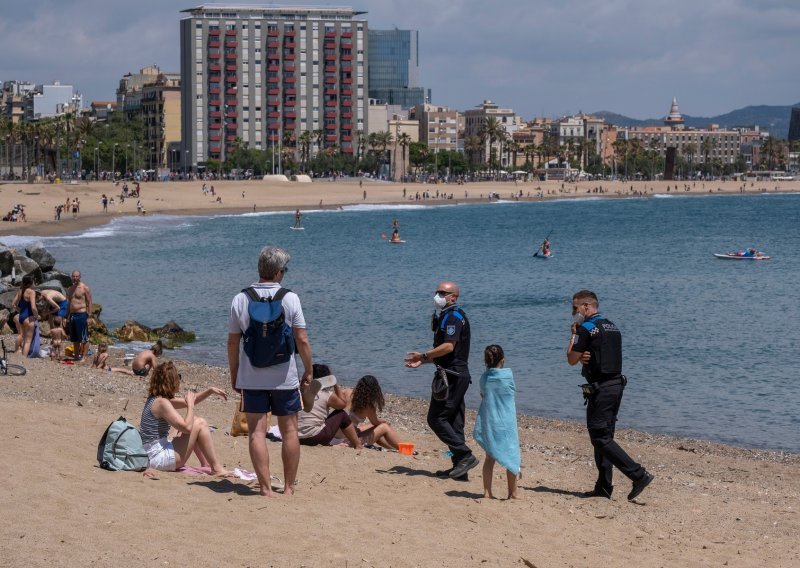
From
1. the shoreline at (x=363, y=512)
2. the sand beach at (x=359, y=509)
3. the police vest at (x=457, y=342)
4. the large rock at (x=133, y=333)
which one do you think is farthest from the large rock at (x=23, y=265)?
the police vest at (x=457, y=342)

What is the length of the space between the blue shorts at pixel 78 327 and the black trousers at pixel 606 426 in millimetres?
11242

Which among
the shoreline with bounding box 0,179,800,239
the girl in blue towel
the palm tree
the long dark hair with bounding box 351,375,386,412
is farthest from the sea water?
the palm tree

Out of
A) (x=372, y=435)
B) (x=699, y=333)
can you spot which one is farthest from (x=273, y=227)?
(x=372, y=435)

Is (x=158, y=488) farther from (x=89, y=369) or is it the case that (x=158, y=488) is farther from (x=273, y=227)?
(x=273, y=227)

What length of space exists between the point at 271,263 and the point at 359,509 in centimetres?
229

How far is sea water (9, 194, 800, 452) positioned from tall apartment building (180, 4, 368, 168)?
74524 mm

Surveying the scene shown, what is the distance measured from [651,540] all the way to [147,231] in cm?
7461

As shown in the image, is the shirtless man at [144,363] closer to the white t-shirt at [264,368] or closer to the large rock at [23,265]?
the white t-shirt at [264,368]

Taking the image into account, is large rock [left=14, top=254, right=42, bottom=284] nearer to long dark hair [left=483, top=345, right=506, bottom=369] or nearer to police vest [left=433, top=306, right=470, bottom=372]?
police vest [left=433, top=306, right=470, bottom=372]

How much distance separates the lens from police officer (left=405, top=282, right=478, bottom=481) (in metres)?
11.1

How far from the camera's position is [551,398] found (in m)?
21.9

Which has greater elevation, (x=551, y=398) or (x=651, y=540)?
(x=651, y=540)

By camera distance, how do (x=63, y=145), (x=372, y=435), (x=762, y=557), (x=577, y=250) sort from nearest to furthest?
(x=762, y=557) → (x=372, y=435) → (x=577, y=250) → (x=63, y=145)

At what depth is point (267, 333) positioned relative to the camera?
9148 mm
